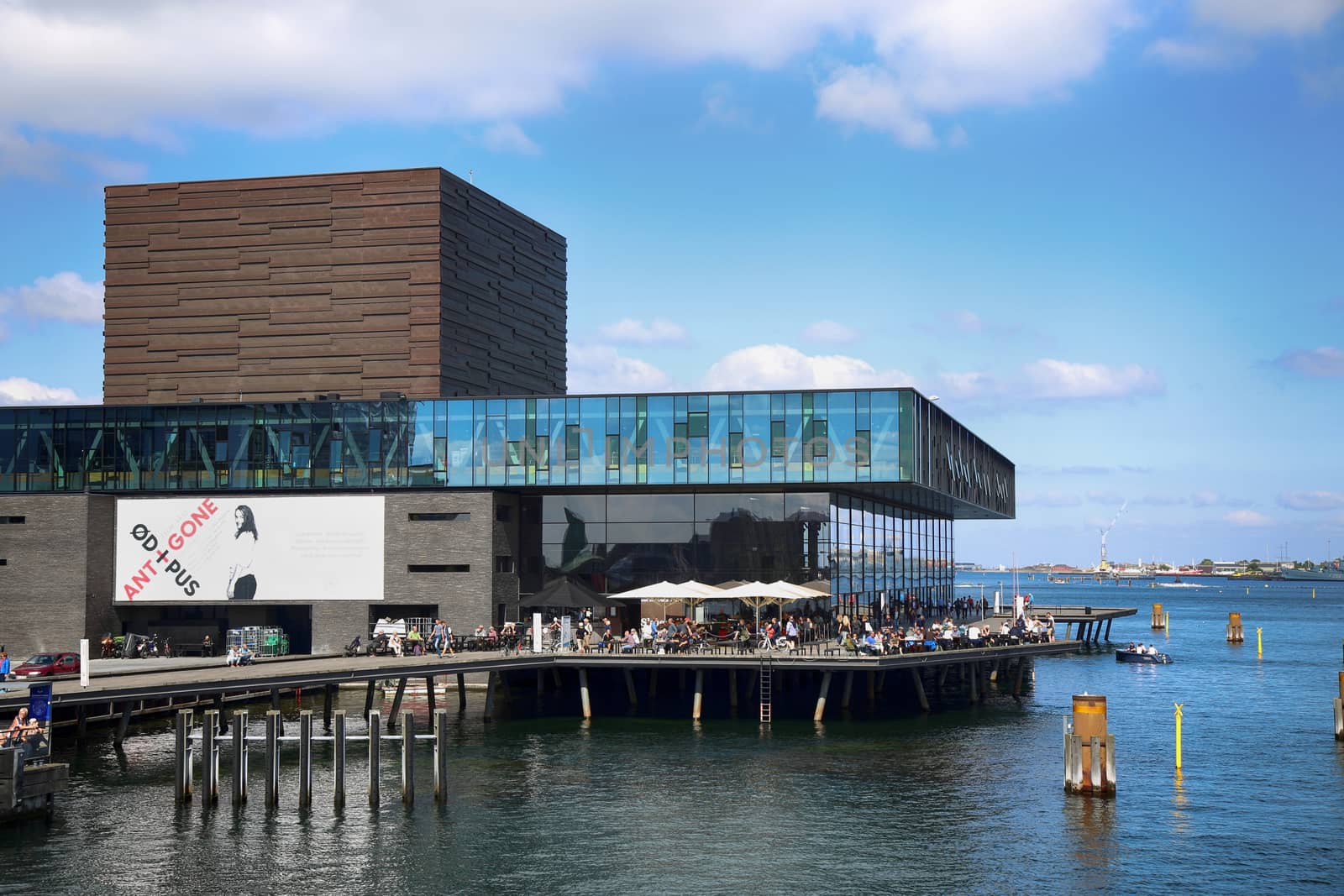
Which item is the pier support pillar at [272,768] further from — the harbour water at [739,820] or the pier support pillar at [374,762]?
the pier support pillar at [374,762]

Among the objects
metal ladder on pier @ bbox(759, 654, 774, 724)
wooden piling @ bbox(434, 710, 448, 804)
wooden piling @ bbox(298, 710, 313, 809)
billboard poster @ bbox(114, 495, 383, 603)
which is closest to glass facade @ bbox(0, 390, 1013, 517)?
billboard poster @ bbox(114, 495, 383, 603)

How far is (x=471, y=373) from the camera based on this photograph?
3880 inches

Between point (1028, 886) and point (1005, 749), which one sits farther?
point (1005, 749)

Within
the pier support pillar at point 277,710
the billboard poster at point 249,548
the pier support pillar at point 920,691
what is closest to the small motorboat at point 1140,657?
the pier support pillar at point 920,691

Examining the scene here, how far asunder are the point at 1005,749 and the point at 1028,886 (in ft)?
63.7

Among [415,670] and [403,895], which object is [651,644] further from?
[403,895]

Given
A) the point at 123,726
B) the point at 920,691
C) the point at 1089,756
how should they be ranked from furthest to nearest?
1. the point at 920,691
2. the point at 123,726
3. the point at 1089,756

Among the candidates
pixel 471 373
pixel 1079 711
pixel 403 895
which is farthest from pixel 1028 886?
pixel 471 373

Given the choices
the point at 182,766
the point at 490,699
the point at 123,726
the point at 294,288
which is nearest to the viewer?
the point at 182,766

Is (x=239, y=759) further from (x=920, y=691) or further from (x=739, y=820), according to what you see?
(x=920, y=691)

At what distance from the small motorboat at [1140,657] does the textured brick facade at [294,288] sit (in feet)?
159

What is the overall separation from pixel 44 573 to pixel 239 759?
121 ft

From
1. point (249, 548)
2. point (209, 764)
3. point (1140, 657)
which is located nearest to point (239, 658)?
point (249, 548)

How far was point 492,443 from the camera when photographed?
7088 centimetres
